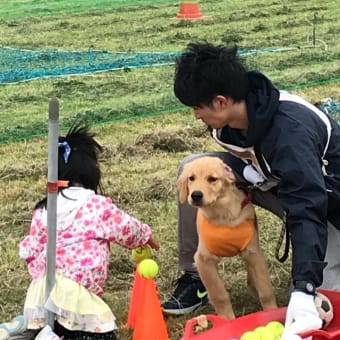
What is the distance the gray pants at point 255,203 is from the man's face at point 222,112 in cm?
44

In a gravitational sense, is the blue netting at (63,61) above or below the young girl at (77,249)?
below

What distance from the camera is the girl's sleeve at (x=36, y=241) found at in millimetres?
3514

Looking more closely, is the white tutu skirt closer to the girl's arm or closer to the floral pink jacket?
the floral pink jacket

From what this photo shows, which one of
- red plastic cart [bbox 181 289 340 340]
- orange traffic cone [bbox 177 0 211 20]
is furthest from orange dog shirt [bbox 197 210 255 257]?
orange traffic cone [bbox 177 0 211 20]

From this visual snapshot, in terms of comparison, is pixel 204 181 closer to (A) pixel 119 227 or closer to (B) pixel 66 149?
(A) pixel 119 227

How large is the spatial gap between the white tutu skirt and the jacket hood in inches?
34.3

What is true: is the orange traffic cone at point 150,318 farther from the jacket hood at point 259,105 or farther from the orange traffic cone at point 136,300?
the jacket hood at point 259,105

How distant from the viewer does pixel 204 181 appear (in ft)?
11.4

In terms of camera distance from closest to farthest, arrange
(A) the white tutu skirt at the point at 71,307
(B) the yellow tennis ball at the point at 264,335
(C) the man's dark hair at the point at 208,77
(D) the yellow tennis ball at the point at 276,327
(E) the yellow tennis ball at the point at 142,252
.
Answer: (B) the yellow tennis ball at the point at 264,335 → (D) the yellow tennis ball at the point at 276,327 → (C) the man's dark hair at the point at 208,77 → (A) the white tutu skirt at the point at 71,307 → (E) the yellow tennis ball at the point at 142,252

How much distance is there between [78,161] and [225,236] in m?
0.68

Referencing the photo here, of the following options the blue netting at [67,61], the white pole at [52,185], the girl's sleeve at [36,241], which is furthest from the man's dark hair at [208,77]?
the blue netting at [67,61]

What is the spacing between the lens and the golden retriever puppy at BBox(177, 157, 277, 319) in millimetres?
3482

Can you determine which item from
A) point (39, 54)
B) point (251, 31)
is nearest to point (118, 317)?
point (39, 54)

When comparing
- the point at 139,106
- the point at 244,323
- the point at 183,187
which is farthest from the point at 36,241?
the point at 139,106
